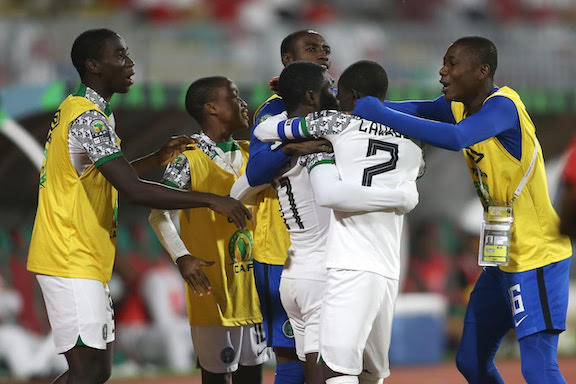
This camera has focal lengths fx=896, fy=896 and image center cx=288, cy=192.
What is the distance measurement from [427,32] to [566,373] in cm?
564

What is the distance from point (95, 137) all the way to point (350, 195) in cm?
120

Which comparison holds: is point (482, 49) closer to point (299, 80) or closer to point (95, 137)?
point (299, 80)

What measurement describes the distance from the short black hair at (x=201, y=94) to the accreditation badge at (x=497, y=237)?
168 cm

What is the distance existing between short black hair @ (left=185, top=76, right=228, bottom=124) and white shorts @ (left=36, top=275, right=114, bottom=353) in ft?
4.17

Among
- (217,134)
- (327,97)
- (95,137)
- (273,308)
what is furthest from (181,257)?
(327,97)

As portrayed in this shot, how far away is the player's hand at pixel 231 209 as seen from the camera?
13.5 ft

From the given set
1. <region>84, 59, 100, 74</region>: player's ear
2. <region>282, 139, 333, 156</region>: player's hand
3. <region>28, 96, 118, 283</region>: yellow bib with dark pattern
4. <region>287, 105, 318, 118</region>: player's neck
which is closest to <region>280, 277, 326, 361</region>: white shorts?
<region>282, 139, 333, 156</region>: player's hand

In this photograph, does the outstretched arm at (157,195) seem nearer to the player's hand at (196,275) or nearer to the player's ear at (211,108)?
the player's hand at (196,275)

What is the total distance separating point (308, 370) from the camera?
13.7 ft

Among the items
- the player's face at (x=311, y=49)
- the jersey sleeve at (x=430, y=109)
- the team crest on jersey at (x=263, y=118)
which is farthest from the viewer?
the player's face at (x=311, y=49)

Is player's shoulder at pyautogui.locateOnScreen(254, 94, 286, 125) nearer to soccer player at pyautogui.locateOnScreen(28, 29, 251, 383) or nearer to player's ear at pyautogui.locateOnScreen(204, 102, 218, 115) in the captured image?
player's ear at pyautogui.locateOnScreen(204, 102, 218, 115)

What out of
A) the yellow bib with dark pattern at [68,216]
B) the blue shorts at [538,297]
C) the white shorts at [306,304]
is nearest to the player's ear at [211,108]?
the yellow bib with dark pattern at [68,216]

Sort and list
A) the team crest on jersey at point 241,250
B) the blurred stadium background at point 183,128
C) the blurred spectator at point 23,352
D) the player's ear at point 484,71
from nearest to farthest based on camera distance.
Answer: the player's ear at point 484,71 → the team crest on jersey at point 241,250 → the blurred spectator at point 23,352 → the blurred stadium background at point 183,128

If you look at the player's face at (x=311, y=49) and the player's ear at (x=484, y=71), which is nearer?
the player's ear at (x=484, y=71)
